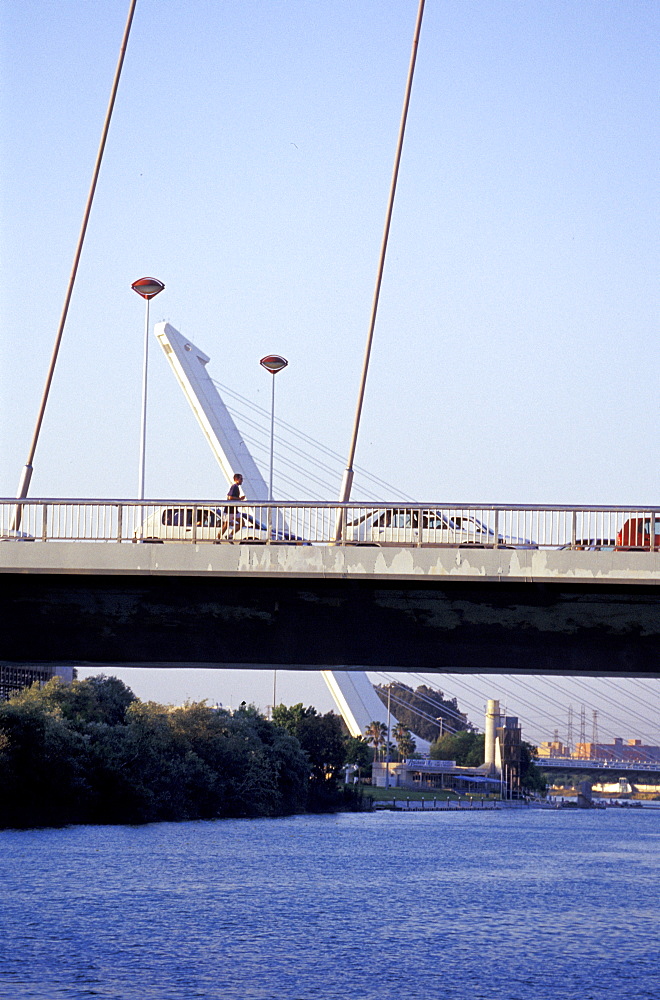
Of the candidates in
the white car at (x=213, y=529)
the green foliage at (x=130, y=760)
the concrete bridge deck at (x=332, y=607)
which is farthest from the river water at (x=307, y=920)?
the white car at (x=213, y=529)

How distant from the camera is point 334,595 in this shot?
25.3 metres

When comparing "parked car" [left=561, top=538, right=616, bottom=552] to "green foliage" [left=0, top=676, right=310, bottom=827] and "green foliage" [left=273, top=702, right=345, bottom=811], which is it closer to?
"green foliage" [left=0, top=676, right=310, bottom=827]

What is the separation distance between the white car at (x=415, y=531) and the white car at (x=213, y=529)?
1594mm

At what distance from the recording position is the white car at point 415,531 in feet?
79.3

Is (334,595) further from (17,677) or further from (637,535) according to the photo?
Result: (17,677)

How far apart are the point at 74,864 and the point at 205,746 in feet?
131

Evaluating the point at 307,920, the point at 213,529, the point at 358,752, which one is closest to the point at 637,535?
the point at 213,529

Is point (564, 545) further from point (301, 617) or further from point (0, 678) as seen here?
point (0, 678)

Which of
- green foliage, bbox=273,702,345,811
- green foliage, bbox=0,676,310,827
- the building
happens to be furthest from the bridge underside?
the building

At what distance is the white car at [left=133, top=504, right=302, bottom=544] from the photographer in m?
24.9

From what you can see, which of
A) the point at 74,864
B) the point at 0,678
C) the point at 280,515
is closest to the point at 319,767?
the point at 0,678

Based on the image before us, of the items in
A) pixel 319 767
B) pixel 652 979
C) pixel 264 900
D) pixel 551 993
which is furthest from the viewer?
pixel 319 767

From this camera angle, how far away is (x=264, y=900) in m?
52.2

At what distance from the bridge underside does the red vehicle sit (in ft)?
3.48
